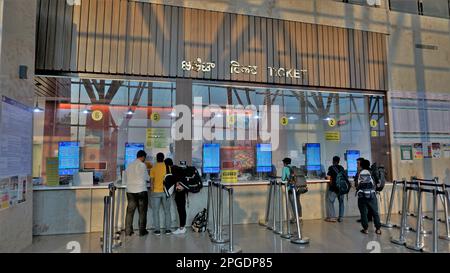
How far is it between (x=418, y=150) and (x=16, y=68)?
8.52m

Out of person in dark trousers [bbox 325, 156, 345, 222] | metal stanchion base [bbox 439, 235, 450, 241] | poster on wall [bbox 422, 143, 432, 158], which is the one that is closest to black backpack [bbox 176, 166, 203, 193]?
person in dark trousers [bbox 325, 156, 345, 222]

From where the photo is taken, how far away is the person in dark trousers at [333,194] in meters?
6.12

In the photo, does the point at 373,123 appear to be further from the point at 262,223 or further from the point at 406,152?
the point at 262,223

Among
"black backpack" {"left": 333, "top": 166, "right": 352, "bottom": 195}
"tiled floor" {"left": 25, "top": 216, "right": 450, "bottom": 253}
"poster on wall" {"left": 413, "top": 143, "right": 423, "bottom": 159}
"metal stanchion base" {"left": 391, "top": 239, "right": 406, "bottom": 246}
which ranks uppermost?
"poster on wall" {"left": 413, "top": 143, "right": 423, "bottom": 159}

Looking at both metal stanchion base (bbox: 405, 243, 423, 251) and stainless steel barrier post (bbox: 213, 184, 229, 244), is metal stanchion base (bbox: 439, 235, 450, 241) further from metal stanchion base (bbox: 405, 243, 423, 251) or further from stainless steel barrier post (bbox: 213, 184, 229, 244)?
stainless steel barrier post (bbox: 213, 184, 229, 244)

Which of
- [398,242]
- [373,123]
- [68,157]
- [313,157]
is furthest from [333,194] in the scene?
[68,157]

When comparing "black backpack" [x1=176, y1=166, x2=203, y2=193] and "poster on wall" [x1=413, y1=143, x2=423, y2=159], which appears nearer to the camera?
"black backpack" [x1=176, y1=166, x2=203, y2=193]

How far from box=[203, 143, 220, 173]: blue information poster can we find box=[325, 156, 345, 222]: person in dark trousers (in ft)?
7.90

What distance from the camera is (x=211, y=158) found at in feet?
21.2

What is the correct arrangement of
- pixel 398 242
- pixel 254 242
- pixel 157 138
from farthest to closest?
1. pixel 157 138
2. pixel 254 242
3. pixel 398 242

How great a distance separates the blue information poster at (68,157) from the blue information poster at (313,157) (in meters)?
5.08

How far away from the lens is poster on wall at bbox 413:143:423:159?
24.1 ft

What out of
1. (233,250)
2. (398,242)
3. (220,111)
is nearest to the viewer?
(233,250)

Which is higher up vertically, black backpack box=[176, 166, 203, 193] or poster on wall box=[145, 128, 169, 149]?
poster on wall box=[145, 128, 169, 149]
